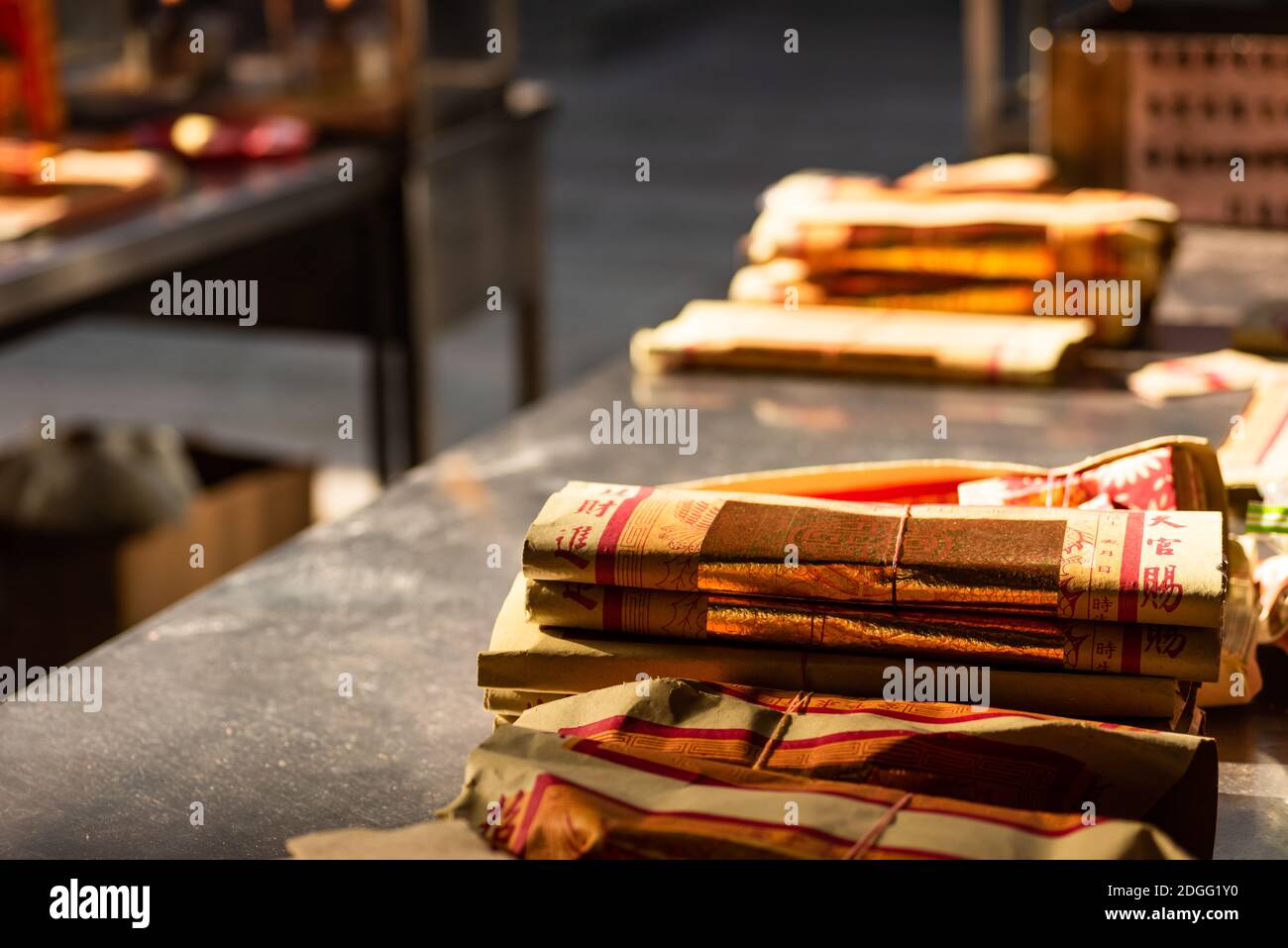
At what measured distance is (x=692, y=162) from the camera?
7195mm

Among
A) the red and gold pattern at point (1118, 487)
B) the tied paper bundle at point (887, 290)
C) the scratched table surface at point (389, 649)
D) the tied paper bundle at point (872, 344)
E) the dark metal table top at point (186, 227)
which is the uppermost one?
the dark metal table top at point (186, 227)

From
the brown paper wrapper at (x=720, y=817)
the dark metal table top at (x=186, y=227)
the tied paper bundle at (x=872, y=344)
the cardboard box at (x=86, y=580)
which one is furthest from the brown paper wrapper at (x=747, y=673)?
the cardboard box at (x=86, y=580)

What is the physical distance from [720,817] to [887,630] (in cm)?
19

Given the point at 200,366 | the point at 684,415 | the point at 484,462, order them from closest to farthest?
the point at 484,462 < the point at 684,415 < the point at 200,366

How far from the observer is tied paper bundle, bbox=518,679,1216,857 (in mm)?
885

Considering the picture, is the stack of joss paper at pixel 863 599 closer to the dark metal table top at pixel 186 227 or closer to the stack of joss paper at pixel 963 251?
the stack of joss paper at pixel 963 251

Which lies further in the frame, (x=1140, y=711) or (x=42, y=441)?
(x=42, y=441)

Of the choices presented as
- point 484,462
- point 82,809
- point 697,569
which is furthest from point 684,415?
point 82,809

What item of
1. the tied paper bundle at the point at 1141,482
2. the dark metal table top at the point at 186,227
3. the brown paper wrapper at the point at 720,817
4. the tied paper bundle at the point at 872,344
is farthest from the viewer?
the dark metal table top at the point at 186,227

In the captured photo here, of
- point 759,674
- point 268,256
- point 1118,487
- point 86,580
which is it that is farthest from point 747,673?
point 268,256

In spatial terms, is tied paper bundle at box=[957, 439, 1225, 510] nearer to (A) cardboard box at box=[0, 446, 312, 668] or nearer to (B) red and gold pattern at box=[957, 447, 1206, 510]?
(B) red and gold pattern at box=[957, 447, 1206, 510]

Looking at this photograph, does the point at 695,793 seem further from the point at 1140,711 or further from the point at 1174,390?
the point at 1174,390

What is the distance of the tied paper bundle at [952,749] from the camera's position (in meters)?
0.88

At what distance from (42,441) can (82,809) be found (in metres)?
2.19
